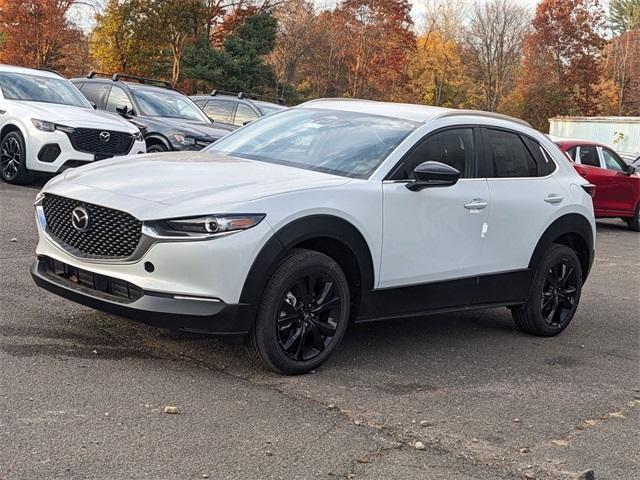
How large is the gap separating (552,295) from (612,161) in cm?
1040

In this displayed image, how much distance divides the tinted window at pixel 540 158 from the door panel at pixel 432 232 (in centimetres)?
86

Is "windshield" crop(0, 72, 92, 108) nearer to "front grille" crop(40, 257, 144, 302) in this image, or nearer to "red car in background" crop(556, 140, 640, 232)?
"front grille" crop(40, 257, 144, 302)

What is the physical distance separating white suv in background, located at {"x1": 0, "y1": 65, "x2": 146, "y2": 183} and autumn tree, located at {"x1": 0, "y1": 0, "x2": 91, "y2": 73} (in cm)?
2705

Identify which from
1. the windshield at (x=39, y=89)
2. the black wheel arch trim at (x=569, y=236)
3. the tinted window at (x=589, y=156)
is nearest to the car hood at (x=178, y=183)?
the black wheel arch trim at (x=569, y=236)

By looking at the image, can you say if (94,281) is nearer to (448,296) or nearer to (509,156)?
(448,296)

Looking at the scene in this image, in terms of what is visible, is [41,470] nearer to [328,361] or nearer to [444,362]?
[328,361]

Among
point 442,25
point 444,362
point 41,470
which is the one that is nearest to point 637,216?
point 444,362

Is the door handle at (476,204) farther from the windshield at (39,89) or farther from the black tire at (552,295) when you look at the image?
the windshield at (39,89)

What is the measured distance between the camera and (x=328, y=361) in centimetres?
526

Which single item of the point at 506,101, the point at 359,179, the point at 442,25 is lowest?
the point at 359,179

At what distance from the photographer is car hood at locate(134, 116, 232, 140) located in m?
13.2

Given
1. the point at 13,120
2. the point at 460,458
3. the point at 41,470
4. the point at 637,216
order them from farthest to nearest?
the point at 637,216
the point at 13,120
the point at 460,458
the point at 41,470

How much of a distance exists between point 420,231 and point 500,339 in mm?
1558

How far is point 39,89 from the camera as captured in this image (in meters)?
13.0
